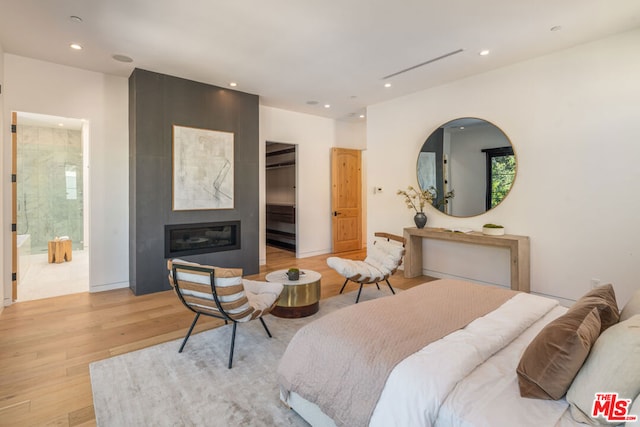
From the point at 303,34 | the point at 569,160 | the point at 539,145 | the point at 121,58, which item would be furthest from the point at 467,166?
the point at 121,58

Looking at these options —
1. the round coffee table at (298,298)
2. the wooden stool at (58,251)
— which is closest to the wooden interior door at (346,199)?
the round coffee table at (298,298)

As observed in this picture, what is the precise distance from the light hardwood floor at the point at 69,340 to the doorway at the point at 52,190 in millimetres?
2480

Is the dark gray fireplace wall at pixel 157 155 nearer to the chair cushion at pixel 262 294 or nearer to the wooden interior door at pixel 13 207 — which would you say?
the wooden interior door at pixel 13 207

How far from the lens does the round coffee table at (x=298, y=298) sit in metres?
3.25

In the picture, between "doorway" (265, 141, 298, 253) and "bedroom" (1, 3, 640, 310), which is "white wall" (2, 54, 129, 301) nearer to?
"bedroom" (1, 3, 640, 310)

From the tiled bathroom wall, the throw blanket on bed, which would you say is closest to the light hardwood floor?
the throw blanket on bed

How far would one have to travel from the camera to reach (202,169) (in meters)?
4.64

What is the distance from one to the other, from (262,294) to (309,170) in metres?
4.09

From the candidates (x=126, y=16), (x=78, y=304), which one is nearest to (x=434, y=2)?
(x=126, y=16)

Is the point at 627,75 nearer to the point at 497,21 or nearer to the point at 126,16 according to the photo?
the point at 497,21

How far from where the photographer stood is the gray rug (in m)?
1.87

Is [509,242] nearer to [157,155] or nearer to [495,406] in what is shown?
[495,406]

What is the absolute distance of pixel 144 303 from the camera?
12.6 ft

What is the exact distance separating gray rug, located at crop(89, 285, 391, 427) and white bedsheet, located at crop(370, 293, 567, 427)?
2.70 ft
